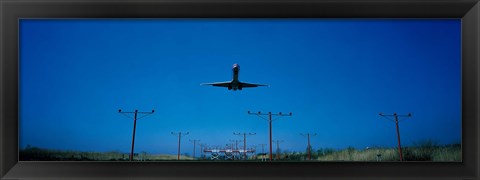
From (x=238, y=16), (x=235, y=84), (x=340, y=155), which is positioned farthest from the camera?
(x=235, y=84)

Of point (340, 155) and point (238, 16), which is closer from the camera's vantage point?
point (238, 16)

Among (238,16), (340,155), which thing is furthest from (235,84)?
(238,16)

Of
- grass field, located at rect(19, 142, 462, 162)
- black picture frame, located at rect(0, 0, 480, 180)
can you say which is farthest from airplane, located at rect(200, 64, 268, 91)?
black picture frame, located at rect(0, 0, 480, 180)

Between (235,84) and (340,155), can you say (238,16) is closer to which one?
(340,155)

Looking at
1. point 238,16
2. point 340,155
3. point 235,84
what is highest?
point 238,16

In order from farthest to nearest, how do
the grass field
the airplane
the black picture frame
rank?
the airplane
the grass field
the black picture frame

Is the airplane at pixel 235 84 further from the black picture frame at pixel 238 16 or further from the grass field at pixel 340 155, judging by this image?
the black picture frame at pixel 238 16

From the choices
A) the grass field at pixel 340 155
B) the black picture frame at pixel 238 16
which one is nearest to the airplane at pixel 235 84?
the grass field at pixel 340 155

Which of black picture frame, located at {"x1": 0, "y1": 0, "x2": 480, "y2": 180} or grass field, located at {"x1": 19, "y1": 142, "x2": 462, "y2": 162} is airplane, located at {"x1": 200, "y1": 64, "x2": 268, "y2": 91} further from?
black picture frame, located at {"x1": 0, "y1": 0, "x2": 480, "y2": 180}
